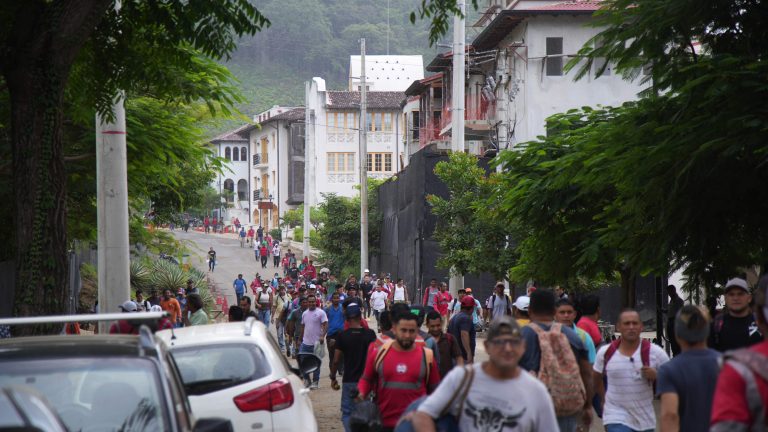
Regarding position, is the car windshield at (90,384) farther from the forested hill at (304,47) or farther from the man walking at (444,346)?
the forested hill at (304,47)

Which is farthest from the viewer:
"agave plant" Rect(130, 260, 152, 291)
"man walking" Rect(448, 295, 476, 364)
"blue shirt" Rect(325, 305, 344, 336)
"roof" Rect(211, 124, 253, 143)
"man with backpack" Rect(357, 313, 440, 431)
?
"roof" Rect(211, 124, 253, 143)

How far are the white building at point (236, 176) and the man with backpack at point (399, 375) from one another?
115 m

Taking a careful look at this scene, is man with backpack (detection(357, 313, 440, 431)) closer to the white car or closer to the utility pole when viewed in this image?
the white car

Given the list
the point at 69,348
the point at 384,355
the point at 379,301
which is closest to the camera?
the point at 69,348

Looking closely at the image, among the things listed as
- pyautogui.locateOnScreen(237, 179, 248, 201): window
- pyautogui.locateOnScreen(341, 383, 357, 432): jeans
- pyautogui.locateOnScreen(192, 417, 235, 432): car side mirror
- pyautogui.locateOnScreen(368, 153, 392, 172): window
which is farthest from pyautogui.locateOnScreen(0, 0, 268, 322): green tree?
pyautogui.locateOnScreen(237, 179, 248, 201): window

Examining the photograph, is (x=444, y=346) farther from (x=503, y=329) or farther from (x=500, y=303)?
(x=500, y=303)

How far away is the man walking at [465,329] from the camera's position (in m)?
14.3

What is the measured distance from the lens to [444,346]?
1209cm

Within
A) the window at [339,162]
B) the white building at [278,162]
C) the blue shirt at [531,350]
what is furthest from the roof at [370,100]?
the blue shirt at [531,350]

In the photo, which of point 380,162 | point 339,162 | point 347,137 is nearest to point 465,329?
point 380,162

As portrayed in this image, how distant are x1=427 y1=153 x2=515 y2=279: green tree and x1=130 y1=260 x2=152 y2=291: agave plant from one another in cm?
882

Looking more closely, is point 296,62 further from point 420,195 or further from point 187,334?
point 187,334

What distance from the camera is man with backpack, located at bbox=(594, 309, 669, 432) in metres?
9.02

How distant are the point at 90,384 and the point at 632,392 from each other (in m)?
4.22
